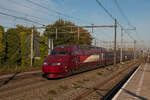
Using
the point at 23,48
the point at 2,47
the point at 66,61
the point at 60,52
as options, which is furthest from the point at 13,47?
the point at 66,61

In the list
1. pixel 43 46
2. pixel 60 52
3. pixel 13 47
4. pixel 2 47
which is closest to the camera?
pixel 60 52

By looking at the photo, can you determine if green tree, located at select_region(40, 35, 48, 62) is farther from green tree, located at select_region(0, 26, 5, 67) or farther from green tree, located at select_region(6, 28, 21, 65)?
green tree, located at select_region(0, 26, 5, 67)

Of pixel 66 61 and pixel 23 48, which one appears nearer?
pixel 66 61

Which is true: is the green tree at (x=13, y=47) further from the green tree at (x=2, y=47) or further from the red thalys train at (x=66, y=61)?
the red thalys train at (x=66, y=61)

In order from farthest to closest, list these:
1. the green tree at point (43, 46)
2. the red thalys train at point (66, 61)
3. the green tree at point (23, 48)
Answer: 1. the green tree at point (43, 46)
2. the green tree at point (23, 48)
3. the red thalys train at point (66, 61)

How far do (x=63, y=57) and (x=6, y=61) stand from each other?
15.4 meters

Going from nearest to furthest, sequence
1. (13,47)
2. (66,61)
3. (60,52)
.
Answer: (66,61) < (60,52) < (13,47)

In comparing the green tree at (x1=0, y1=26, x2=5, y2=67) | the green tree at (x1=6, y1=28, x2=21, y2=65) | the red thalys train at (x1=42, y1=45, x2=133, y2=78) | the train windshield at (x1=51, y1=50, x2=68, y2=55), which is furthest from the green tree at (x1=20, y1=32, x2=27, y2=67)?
the train windshield at (x1=51, y1=50, x2=68, y2=55)

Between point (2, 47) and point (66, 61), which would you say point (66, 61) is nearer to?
point (66, 61)

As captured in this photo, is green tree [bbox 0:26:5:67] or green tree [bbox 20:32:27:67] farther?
green tree [bbox 20:32:27:67]

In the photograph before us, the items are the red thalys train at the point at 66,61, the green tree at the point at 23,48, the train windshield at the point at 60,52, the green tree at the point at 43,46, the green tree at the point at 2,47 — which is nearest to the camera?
the red thalys train at the point at 66,61

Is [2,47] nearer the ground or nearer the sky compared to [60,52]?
nearer the sky

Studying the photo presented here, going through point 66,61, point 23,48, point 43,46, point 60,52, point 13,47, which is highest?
point 43,46

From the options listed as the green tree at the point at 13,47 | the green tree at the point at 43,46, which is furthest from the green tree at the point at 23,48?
the green tree at the point at 43,46
